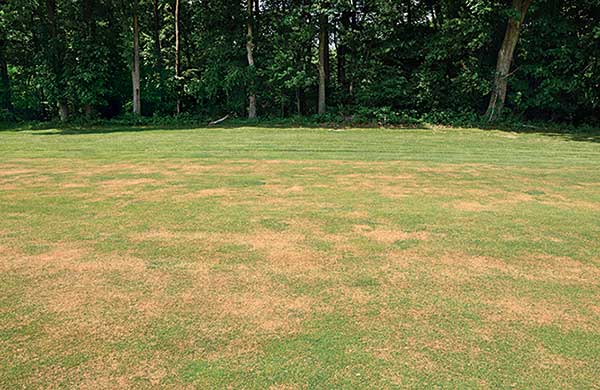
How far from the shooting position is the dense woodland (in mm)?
18906

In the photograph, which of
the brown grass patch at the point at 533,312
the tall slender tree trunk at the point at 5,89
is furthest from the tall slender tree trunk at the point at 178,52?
the brown grass patch at the point at 533,312

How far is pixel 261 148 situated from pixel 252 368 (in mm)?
10417

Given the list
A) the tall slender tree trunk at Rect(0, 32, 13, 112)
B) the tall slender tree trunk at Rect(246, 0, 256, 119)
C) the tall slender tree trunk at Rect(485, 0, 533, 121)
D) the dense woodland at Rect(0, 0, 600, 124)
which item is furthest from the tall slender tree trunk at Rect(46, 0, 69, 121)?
the tall slender tree trunk at Rect(485, 0, 533, 121)

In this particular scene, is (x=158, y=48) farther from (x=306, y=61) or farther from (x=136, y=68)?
(x=306, y=61)

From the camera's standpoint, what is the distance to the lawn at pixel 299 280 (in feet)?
8.79

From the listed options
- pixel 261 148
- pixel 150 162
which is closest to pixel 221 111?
pixel 261 148

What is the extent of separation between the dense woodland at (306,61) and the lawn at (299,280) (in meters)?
12.2

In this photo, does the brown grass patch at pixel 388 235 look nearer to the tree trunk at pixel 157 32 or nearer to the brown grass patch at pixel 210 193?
the brown grass patch at pixel 210 193

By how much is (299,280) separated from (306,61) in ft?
64.3

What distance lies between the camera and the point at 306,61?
22.0 metres

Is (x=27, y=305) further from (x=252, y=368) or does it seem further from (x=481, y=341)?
(x=481, y=341)

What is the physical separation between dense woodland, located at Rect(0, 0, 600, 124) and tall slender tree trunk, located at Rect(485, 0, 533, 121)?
0.17ft

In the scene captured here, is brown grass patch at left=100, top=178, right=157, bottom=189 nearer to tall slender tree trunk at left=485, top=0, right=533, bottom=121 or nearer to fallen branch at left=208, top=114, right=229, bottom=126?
fallen branch at left=208, top=114, right=229, bottom=126

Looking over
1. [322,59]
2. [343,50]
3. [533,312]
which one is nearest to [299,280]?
[533,312]
